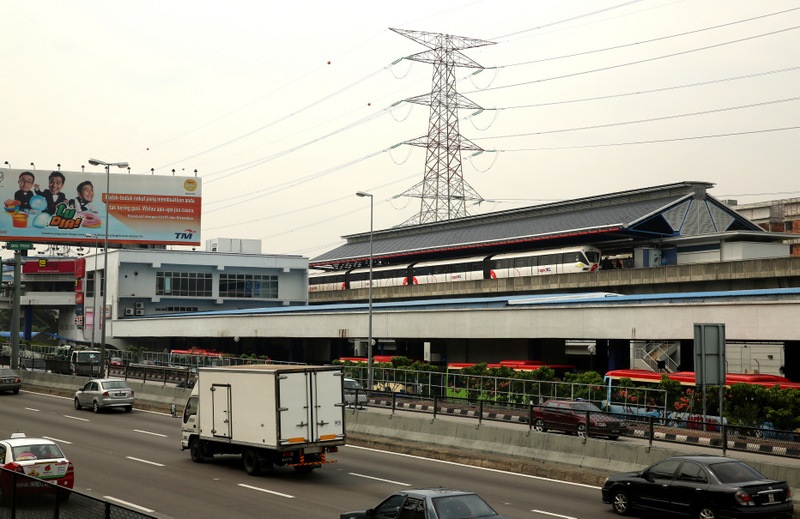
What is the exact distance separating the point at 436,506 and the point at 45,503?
5539 millimetres

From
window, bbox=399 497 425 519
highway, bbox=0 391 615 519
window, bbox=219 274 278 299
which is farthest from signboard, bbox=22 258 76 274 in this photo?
window, bbox=399 497 425 519

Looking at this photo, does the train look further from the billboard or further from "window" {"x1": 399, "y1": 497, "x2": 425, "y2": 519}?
"window" {"x1": 399, "y1": 497, "x2": 425, "y2": 519}

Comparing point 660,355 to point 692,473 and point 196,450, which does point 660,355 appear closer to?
point 196,450

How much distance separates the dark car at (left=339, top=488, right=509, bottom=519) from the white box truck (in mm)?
8706

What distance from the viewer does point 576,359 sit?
6475cm

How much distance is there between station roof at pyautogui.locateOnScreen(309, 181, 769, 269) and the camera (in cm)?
7494

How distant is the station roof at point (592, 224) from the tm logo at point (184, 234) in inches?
830

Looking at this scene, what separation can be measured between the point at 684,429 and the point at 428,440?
26.7 ft

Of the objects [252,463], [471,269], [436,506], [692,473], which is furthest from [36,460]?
[471,269]

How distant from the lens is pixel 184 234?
10094 cm

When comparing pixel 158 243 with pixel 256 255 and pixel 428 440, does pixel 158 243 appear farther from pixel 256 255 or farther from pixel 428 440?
pixel 428 440

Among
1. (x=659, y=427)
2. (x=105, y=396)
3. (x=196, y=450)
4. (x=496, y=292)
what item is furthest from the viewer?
(x=496, y=292)

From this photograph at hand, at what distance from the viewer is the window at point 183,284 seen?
318 ft

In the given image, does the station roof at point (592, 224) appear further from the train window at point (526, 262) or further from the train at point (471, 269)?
the train window at point (526, 262)
